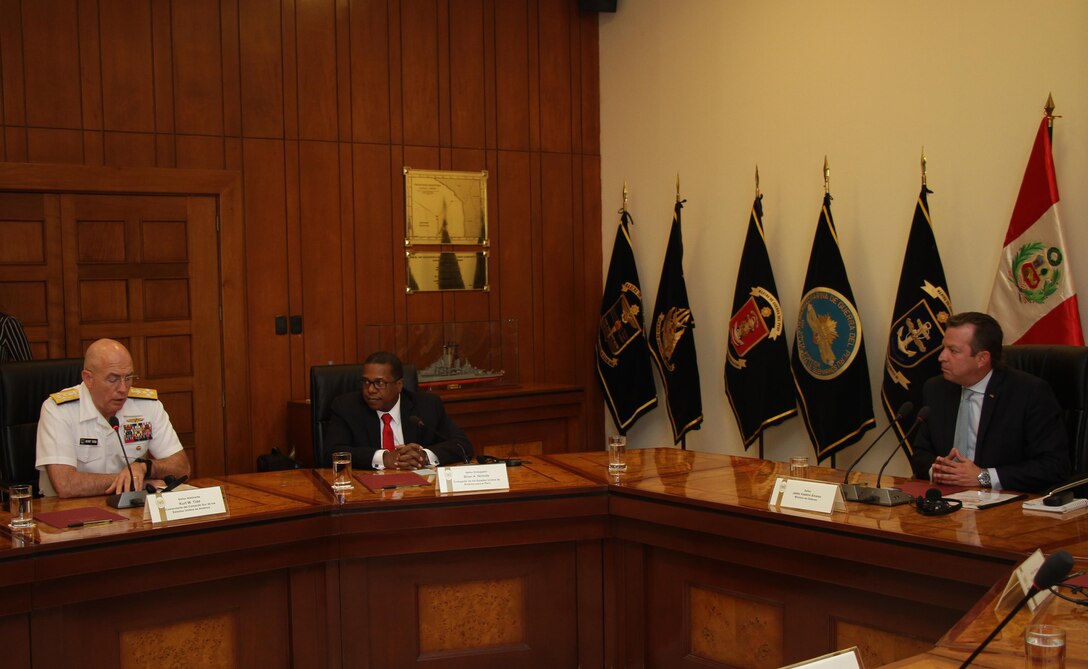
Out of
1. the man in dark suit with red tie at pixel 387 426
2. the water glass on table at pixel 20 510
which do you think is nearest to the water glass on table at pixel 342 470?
the man in dark suit with red tie at pixel 387 426

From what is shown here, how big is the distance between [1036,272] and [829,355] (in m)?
1.00

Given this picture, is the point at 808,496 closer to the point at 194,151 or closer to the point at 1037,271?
the point at 1037,271

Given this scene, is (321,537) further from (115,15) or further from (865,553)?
(115,15)

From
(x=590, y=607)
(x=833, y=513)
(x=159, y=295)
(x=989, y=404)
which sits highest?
(x=159, y=295)

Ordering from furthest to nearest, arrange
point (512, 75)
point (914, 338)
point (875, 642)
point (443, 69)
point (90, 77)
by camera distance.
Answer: point (512, 75) → point (443, 69) → point (90, 77) → point (914, 338) → point (875, 642)

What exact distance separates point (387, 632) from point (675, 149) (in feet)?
11.3

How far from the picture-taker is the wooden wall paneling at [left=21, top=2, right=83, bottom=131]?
4.73 meters

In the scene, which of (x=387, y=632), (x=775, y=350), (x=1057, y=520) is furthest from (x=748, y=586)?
(x=775, y=350)

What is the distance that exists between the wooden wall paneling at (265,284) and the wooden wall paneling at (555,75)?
5.26 ft

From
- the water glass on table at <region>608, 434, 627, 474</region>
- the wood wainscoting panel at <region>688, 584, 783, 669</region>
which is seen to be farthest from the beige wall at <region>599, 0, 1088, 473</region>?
the wood wainscoting panel at <region>688, 584, 783, 669</region>

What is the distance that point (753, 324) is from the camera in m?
4.96

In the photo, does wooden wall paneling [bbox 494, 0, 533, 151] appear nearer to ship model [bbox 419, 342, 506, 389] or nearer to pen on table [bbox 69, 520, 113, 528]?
ship model [bbox 419, 342, 506, 389]

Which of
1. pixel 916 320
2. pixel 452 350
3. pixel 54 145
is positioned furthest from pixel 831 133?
pixel 54 145

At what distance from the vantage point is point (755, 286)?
497 centimetres
